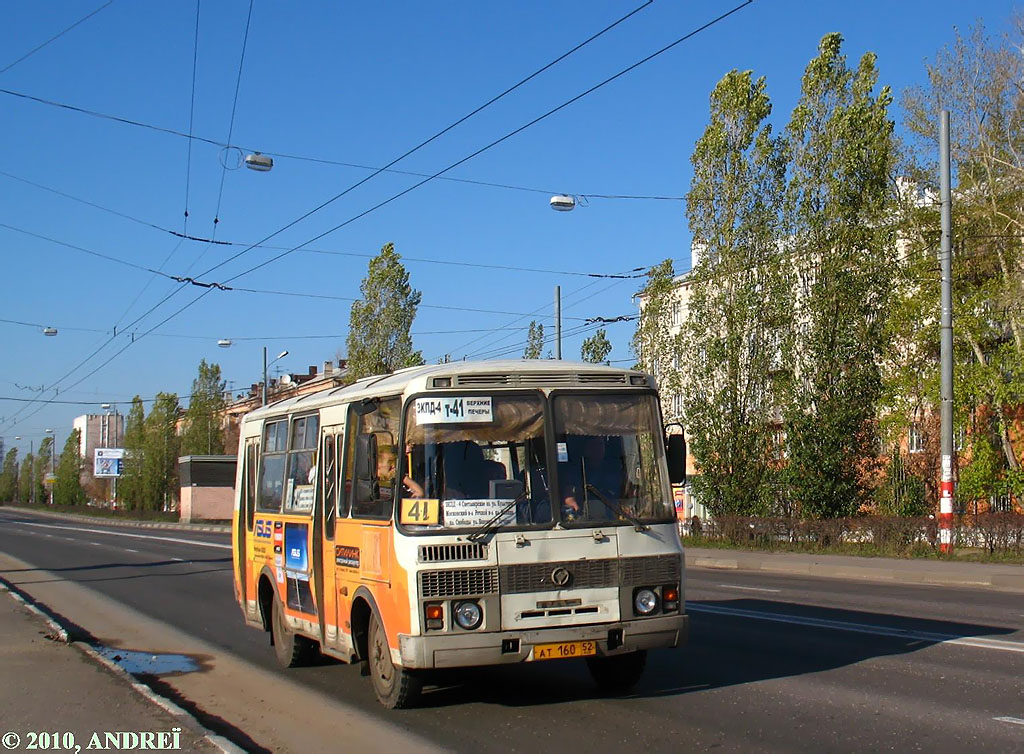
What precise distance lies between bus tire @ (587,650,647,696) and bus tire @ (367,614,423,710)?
1.55 m

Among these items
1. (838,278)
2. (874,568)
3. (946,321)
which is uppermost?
(838,278)

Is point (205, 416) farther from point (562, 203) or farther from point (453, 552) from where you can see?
point (453, 552)

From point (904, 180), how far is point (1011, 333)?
6.09 meters

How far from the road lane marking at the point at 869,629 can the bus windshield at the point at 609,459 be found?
14.6 feet

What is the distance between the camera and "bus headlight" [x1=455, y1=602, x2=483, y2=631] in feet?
26.9

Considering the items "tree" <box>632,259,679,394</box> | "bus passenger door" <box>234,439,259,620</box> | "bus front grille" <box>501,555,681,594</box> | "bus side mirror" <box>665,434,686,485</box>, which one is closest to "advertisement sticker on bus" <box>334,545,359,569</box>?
"bus front grille" <box>501,555,681,594</box>

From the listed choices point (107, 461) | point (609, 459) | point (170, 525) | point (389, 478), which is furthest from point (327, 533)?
point (107, 461)

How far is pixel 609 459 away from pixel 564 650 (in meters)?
1.48

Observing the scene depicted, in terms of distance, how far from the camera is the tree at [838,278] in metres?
32.6

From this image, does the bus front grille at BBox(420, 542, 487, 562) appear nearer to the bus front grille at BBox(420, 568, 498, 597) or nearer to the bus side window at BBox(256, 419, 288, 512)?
the bus front grille at BBox(420, 568, 498, 597)

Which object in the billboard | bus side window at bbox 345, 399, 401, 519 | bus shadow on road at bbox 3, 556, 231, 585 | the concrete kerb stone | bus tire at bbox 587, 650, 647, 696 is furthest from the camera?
the billboard

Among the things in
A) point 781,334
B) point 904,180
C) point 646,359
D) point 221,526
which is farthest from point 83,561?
point 221,526

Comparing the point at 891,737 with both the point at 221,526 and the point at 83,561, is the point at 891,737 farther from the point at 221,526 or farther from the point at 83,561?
the point at 221,526

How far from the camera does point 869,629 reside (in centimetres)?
1287
